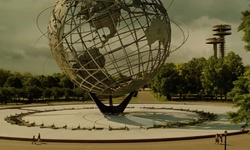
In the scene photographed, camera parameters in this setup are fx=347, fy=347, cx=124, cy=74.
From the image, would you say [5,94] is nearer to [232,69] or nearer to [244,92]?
[232,69]

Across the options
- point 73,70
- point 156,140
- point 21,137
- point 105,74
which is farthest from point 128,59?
point 21,137

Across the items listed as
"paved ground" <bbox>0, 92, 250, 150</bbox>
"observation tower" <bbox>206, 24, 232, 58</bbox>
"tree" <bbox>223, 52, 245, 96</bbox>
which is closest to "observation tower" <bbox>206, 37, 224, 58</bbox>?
"observation tower" <bbox>206, 24, 232, 58</bbox>

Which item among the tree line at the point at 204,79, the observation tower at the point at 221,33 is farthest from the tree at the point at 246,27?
the observation tower at the point at 221,33

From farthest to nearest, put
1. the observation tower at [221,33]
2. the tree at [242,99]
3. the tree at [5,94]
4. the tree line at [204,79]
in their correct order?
the observation tower at [221,33] → the tree line at [204,79] → the tree at [5,94] → the tree at [242,99]

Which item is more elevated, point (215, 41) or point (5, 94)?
point (215, 41)

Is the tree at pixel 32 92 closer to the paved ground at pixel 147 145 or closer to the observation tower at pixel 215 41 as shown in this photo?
the paved ground at pixel 147 145

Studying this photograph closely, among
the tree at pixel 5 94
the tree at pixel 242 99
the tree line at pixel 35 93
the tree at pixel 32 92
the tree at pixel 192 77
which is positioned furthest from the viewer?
the tree at pixel 192 77

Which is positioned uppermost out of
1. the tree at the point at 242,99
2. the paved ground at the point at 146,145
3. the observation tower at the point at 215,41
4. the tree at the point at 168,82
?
the observation tower at the point at 215,41

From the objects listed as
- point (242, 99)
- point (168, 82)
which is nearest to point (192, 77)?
point (168, 82)

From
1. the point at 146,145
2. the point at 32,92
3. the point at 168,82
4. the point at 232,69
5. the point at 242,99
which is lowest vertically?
the point at 146,145

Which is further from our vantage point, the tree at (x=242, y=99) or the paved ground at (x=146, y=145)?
the paved ground at (x=146, y=145)

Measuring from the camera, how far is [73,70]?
32438mm

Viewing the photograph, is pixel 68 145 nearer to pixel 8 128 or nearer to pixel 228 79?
pixel 8 128

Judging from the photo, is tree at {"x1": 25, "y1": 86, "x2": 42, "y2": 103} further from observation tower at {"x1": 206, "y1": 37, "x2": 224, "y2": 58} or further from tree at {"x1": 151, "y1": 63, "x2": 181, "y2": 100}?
observation tower at {"x1": 206, "y1": 37, "x2": 224, "y2": 58}
